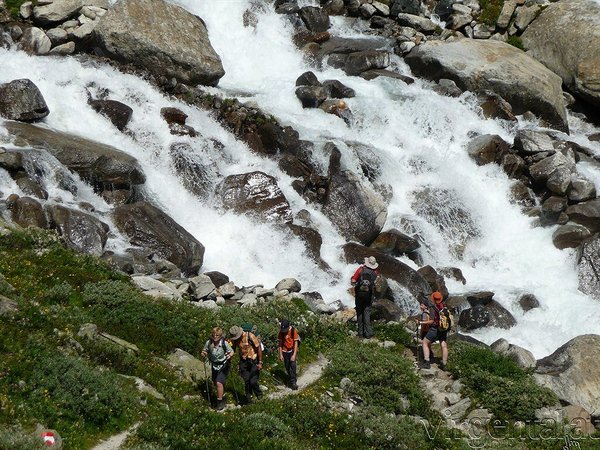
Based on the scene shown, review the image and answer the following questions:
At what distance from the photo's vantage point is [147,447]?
13.4 metres

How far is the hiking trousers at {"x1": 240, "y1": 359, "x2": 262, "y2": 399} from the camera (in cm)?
1655

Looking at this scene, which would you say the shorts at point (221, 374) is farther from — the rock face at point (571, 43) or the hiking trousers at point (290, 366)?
the rock face at point (571, 43)

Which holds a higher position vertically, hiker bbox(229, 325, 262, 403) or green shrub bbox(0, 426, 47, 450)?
green shrub bbox(0, 426, 47, 450)

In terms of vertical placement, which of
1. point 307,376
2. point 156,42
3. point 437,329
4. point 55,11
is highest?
point 437,329

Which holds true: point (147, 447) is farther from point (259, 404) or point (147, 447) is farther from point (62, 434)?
point (259, 404)

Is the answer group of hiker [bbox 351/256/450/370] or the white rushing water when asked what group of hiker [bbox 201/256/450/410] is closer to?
group of hiker [bbox 351/256/450/370]

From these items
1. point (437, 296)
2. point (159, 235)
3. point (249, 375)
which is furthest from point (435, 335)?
point (159, 235)

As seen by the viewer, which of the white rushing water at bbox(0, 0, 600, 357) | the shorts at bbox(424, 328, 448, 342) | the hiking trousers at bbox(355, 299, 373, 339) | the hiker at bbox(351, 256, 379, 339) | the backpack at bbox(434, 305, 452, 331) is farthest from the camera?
the white rushing water at bbox(0, 0, 600, 357)

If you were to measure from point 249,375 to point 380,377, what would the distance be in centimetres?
A: 381

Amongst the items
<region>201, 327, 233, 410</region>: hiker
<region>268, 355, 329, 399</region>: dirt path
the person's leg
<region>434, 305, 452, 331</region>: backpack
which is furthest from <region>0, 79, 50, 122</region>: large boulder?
<region>434, 305, 452, 331</region>: backpack

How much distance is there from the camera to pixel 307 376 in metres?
19.6

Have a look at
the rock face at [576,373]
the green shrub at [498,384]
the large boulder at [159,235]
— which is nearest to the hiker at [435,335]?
the green shrub at [498,384]

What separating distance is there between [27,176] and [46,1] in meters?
16.0

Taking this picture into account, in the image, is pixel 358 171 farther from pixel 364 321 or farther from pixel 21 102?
pixel 21 102
